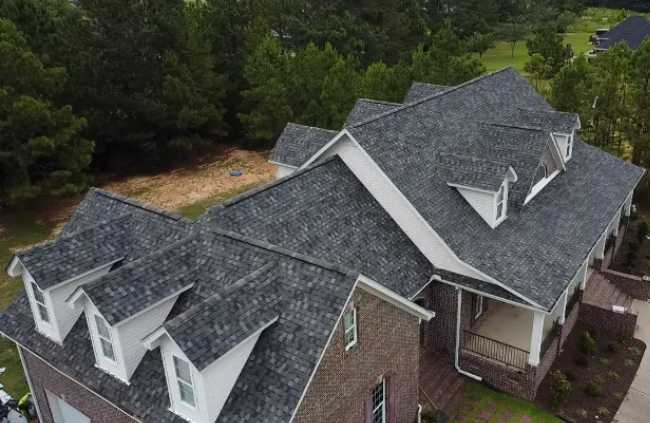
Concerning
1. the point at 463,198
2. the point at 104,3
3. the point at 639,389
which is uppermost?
the point at 104,3

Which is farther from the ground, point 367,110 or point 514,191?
point 367,110

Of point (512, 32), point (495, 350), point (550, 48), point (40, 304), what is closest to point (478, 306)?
point (495, 350)

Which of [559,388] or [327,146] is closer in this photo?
[559,388]

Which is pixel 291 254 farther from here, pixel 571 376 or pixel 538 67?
pixel 538 67

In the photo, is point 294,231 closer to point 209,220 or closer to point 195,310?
point 209,220

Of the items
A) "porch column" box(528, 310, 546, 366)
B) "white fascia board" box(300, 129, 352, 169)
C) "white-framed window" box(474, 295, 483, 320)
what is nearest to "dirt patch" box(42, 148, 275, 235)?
"white fascia board" box(300, 129, 352, 169)

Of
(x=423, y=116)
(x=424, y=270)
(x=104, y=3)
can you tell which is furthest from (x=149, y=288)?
(x=104, y=3)

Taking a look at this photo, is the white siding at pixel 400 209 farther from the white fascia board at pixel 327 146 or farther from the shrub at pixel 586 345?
→ the shrub at pixel 586 345
